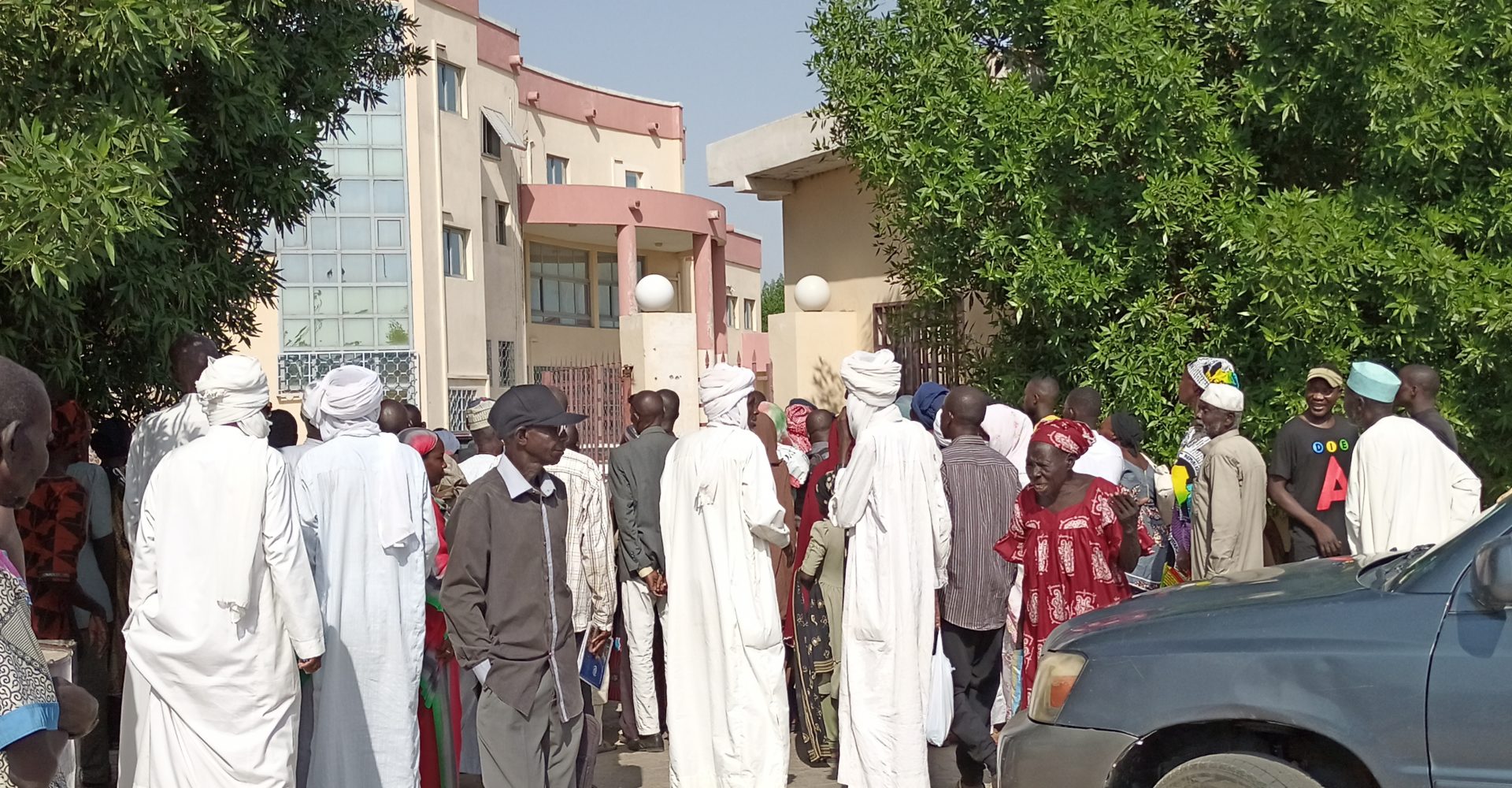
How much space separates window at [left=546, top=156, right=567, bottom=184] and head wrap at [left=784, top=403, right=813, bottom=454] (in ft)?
80.0

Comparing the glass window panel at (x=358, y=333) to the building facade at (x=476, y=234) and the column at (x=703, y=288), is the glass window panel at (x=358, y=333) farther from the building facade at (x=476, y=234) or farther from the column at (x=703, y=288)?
the column at (x=703, y=288)

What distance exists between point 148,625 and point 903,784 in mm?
3165

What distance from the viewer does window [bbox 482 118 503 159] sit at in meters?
29.4

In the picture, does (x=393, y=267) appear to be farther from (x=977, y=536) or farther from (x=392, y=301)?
(x=977, y=536)

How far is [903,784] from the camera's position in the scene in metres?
6.17

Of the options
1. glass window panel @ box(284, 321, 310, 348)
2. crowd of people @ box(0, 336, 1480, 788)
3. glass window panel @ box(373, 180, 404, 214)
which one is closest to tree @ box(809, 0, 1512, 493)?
crowd of people @ box(0, 336, 1480, 788)

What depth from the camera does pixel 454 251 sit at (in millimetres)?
28469

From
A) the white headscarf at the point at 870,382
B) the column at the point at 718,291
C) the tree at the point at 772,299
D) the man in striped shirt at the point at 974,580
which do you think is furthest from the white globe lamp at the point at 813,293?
the tree at the point at 772,299

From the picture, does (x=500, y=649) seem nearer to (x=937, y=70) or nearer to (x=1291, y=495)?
(x=1291, y=495)

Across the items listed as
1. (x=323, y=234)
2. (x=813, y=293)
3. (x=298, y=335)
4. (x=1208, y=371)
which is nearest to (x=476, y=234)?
(x=323, y=234)

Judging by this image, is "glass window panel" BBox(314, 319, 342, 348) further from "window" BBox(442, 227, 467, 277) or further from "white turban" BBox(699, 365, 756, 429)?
"white turban" BBox(699, 365, 756, 429)

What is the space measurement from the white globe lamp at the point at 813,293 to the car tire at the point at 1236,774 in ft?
35.5

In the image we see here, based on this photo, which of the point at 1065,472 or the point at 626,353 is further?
the point at 626,353

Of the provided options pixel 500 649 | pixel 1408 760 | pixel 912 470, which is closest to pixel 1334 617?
pixel 1408 760
